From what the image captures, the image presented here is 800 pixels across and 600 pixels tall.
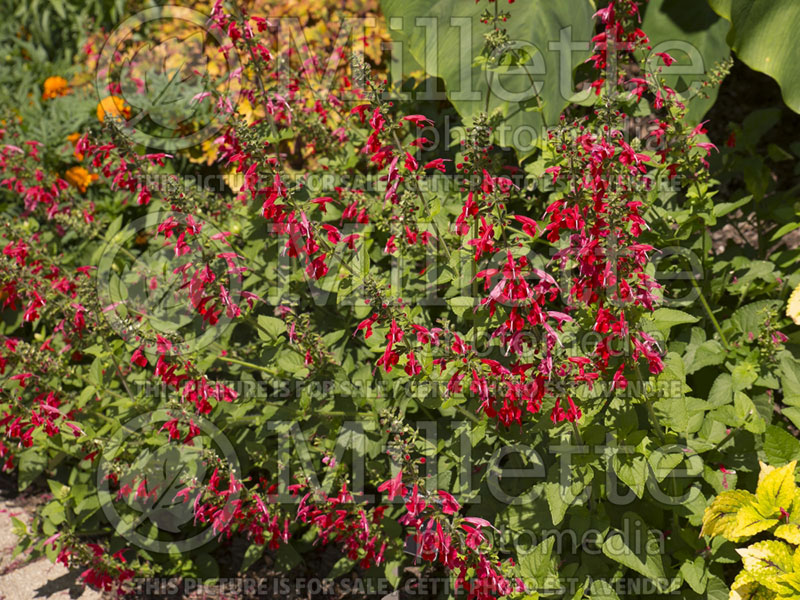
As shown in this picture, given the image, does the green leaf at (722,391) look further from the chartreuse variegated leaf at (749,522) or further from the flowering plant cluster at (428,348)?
the chartreuse variegated leaf at (749,522)

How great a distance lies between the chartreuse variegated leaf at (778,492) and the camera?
2.34m

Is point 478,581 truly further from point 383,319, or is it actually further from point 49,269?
point 49,269

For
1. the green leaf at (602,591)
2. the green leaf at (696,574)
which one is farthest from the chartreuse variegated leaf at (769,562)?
the green leaf at (602,591)

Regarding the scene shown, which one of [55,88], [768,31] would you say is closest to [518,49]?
[768,31]

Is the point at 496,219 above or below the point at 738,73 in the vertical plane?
below

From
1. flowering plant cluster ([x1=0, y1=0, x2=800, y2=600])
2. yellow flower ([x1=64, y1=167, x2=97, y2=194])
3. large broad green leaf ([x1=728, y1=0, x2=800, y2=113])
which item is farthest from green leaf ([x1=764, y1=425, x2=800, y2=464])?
yellow flower ([x1=64, y1=167, x2=97, y2=194])

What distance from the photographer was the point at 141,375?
3.33m

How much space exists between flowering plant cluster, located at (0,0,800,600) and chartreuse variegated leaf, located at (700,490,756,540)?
0.07 ft

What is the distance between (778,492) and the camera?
Result: 7.73 ft

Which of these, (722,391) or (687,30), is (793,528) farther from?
(687,30)

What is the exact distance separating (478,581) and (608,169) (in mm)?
1468

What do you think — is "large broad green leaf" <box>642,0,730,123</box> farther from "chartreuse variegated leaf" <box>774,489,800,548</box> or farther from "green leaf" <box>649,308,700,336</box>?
"chartreuse variegated leaf" <box>774,489,800,548</box>

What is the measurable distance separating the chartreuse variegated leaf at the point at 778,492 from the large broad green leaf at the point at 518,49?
1.80 metres

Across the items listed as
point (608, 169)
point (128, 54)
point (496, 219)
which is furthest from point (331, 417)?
point (128, 54)
